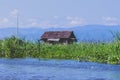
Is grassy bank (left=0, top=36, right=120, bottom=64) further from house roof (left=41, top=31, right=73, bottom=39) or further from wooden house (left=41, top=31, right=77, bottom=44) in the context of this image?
house roof (left=41, top=31, right=73, bottom=39)

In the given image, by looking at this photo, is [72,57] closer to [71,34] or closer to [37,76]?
[37,76]

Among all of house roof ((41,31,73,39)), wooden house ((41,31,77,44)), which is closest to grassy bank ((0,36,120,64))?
wooden house ((41,31,77,44))

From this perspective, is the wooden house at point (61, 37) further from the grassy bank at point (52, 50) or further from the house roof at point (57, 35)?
the grassy bank at point (52, 50)

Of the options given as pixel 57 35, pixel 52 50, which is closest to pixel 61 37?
pixel 57 35

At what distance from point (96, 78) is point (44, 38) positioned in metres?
57.4

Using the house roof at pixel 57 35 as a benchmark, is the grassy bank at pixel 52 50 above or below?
below

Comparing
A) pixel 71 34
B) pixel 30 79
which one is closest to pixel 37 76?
pixel 30 79

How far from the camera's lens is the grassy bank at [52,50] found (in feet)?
162

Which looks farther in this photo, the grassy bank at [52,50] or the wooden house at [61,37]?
the wooden house at [61,37]

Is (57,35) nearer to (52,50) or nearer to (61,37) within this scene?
(61,37)

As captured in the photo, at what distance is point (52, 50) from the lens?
59719 millimetres

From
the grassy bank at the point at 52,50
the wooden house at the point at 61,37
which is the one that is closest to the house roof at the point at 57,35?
the wooden house at the point at 61,37

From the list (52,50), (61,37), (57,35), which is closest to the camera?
(52,50)

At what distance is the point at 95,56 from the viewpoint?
48719mm
